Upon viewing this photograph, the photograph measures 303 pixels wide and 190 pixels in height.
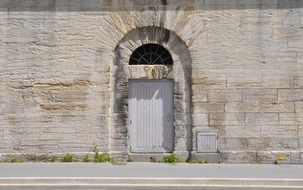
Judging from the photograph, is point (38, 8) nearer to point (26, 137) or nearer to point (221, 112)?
point (26, 137)

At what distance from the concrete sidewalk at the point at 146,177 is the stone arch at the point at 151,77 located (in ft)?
4.66

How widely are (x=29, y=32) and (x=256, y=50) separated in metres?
6.36

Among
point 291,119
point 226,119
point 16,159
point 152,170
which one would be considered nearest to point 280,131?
point 291,119

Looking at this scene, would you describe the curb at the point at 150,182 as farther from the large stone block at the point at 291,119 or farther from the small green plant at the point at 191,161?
the large stone block at the point at 291,119

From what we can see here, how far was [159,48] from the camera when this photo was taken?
1302 cm

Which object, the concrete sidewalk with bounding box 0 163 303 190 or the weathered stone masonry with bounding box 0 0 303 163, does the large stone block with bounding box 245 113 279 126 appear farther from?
Answer: the concrete sidewalk with bounding box 0 163 303 190

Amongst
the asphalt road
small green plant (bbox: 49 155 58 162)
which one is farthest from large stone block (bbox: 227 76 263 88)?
small green plant (bbox: 49 155 58 162)

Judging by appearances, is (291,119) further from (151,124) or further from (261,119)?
(151,124)

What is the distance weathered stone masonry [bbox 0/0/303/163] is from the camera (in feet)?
41.1

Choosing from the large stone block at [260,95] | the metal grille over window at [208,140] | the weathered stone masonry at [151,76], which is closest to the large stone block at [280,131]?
the weathered stone masonry at [151,76]

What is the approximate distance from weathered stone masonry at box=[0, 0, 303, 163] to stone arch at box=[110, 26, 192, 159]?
0.09 ft

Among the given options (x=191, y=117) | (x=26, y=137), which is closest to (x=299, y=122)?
(x=191, y=117)

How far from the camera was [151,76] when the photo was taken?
12711 millimetres

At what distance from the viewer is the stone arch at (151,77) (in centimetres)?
1262
